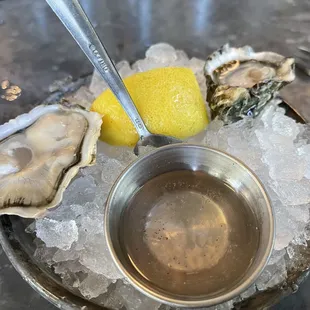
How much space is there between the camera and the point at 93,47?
0.82 meters

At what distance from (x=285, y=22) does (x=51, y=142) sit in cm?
87

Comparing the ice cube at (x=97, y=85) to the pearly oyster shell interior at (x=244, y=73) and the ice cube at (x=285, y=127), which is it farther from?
the ice cube at (x=285, y=127)

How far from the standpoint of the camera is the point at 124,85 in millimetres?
880

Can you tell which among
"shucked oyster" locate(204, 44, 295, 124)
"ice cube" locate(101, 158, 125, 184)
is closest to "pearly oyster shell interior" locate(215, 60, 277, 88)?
"shucked oyster" locate(204, 44, 295, 124)

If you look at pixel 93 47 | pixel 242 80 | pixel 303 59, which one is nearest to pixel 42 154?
pixel 93 47

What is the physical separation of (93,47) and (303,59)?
0.72 meters

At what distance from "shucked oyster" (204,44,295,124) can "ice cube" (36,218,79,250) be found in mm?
388

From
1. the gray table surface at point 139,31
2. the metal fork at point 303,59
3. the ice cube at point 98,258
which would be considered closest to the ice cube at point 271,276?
the ice cube at point 98,258

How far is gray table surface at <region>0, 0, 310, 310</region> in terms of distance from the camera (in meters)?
1.22

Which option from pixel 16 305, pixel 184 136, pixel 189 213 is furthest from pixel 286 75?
pixel 16 305

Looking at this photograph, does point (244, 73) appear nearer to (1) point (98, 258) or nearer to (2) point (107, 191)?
(2) point (107, 191)

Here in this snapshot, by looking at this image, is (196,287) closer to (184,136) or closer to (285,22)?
(184,136)

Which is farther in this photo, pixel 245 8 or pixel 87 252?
pixel 245 8

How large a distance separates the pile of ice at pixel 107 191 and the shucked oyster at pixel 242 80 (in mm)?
39
